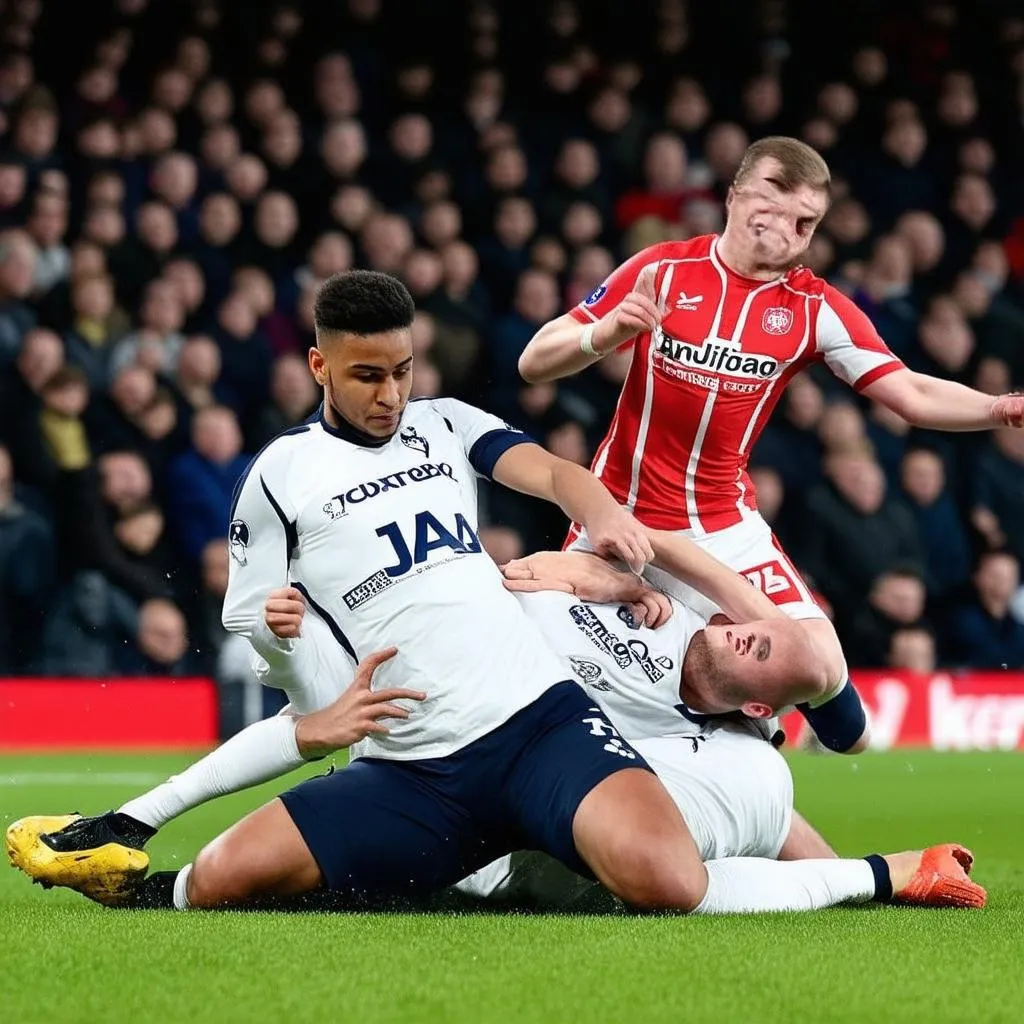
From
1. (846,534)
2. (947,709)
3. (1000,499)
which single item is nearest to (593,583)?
(846,534)

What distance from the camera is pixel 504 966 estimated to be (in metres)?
3.97

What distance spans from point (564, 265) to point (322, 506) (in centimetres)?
733

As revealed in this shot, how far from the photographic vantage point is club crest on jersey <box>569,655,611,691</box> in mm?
5410

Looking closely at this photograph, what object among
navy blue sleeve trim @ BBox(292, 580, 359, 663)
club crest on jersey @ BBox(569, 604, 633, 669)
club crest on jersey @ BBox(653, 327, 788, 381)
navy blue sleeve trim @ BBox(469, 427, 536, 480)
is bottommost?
club crest on jersey @ BBox(569, 604, 633, 669)

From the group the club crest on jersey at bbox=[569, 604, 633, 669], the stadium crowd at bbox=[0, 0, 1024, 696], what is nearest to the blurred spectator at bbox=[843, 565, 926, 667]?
the stadium crowd at bbox=[0, 0, 1024, 696]

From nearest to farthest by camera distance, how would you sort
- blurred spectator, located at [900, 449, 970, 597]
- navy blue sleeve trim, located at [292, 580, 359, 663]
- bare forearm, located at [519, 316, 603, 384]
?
navy blue sleeve trim, located at [292, 580, 359, 663]
bare forearm, located at [519, 316, 603, 384]
blurred spectator, located at [900, 449, 970, 597]

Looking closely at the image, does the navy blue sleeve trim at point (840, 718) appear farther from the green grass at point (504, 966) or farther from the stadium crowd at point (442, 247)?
the stadium crowd at point (442, 247)

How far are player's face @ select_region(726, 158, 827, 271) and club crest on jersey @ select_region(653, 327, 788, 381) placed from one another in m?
0.19

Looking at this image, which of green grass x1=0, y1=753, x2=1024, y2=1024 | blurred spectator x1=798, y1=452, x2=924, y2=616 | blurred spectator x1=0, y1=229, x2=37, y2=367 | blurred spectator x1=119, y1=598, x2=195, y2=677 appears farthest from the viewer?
blurred spectator x1=798, y1=452, x2=924, y2=616

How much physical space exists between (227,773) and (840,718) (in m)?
1.88

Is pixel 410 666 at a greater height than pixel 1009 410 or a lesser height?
lesser

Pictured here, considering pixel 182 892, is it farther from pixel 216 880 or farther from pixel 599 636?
pixel 599 636

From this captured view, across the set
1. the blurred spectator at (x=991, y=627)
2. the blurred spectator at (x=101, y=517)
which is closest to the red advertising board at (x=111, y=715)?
the blurred spectator at (x=101, y=517)

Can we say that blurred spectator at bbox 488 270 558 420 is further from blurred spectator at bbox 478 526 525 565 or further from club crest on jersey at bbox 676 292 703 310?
club crest on jersey at bbox 676 292 703 310
